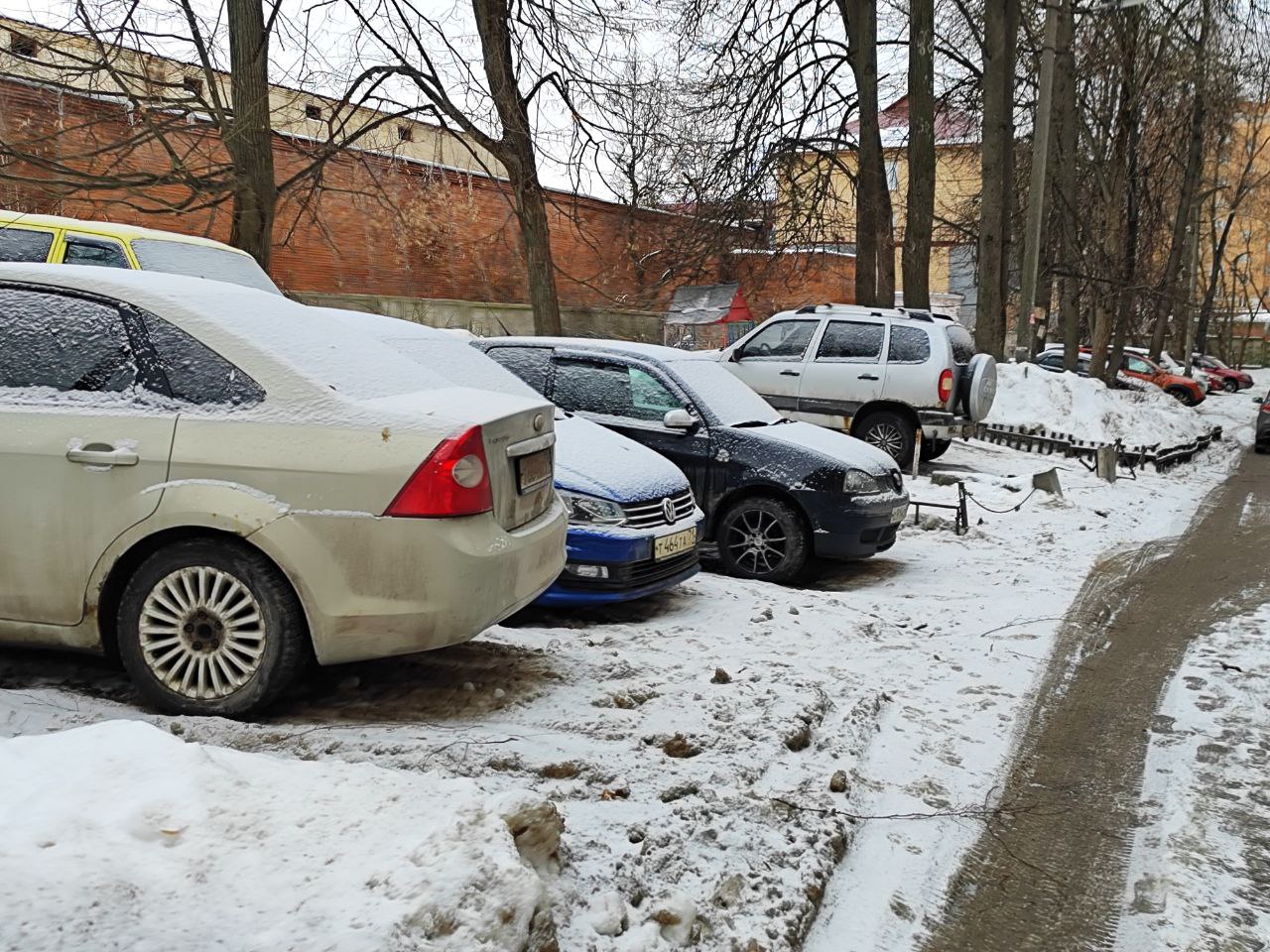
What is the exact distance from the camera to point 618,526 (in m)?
5.84

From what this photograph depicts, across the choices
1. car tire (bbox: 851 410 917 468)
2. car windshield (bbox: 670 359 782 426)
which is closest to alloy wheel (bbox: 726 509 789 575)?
car windshield (bbox: 670 359 782 426)

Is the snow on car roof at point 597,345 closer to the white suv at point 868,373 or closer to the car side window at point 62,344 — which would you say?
the car side window at point 62,344

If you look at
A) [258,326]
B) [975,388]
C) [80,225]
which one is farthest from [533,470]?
[975,388]

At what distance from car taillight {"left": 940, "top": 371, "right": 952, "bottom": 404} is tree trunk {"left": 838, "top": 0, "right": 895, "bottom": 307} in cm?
692

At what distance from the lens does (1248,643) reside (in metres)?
6.06

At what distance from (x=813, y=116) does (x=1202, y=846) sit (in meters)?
17.3

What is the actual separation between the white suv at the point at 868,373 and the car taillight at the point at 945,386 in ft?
0.04

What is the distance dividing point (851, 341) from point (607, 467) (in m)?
7.47

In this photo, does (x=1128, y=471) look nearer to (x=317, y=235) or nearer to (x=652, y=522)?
(x=652, y=522)

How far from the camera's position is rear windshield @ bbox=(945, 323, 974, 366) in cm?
1377

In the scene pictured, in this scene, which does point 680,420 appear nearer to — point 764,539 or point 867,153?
point 764,539

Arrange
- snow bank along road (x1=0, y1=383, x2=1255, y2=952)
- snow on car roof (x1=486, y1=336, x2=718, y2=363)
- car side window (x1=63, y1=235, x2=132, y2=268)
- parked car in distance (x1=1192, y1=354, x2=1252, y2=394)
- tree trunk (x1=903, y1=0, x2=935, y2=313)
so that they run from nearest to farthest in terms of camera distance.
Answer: snow bank along road (x1=0, y1=383, x2=1255, y2=952)
car side window (x1=63, y1=235, x2=132, y2=268)
snow on car roof (x1=486, y1=336, x2=718, y2=363)
tree trunk (x1=903, y1=0, x2=935, y2=313)
parked car in distance (x1=1192, y1=354, x2=1252, y2=394)

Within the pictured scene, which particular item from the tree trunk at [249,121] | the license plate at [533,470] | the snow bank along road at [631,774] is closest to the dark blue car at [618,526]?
the snow bank along road at [631,774]

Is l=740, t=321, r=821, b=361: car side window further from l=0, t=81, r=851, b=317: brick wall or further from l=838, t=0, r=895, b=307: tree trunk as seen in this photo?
l=838, t=0, r=895, b=307: tree trunk
